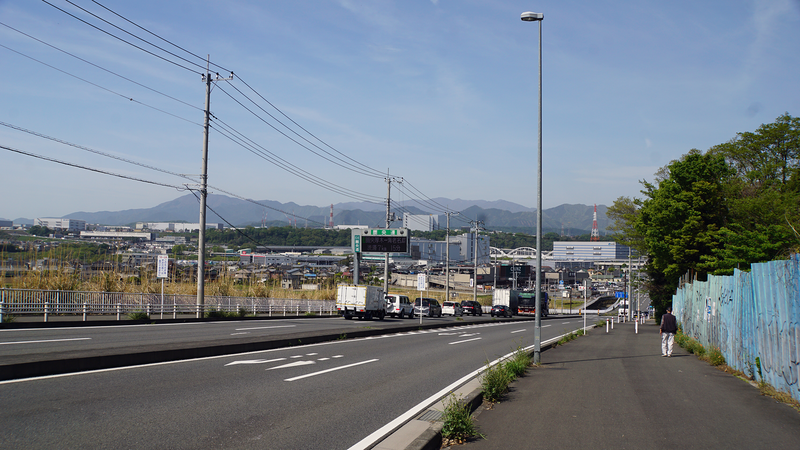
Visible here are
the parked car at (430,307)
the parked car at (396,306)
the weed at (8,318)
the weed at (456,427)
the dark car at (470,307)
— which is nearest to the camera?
the weed at (456,427)

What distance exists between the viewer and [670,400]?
9.55 metres

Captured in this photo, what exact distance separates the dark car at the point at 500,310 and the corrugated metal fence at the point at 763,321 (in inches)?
1594

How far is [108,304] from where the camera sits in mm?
25328

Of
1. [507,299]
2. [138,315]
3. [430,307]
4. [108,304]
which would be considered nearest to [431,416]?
[138,315]

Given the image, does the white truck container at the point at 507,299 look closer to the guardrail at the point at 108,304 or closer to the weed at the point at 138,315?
the guardrail at the point at 108,304

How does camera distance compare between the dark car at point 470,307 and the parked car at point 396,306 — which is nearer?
the parked car at point 396,306

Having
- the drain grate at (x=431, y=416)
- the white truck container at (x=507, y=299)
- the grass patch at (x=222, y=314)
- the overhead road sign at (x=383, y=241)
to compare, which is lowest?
the white truck container at (x=507, y=299)

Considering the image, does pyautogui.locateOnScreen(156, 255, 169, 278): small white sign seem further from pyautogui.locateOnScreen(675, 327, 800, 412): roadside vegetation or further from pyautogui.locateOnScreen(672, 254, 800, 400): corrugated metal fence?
pyautogui.locateOnScreen(672, 254, 800, 400): corrugated metal fence

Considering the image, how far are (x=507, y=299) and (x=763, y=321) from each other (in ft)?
173

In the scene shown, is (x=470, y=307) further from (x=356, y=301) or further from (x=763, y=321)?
(x=763, y=321)

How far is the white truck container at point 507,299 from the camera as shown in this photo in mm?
62906

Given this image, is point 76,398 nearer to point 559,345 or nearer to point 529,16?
point 529,16

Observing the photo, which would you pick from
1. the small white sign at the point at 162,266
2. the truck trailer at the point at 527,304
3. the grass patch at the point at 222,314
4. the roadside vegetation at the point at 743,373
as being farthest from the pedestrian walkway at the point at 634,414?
the truck trailer at the point at 527,304

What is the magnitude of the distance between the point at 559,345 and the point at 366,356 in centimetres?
965
